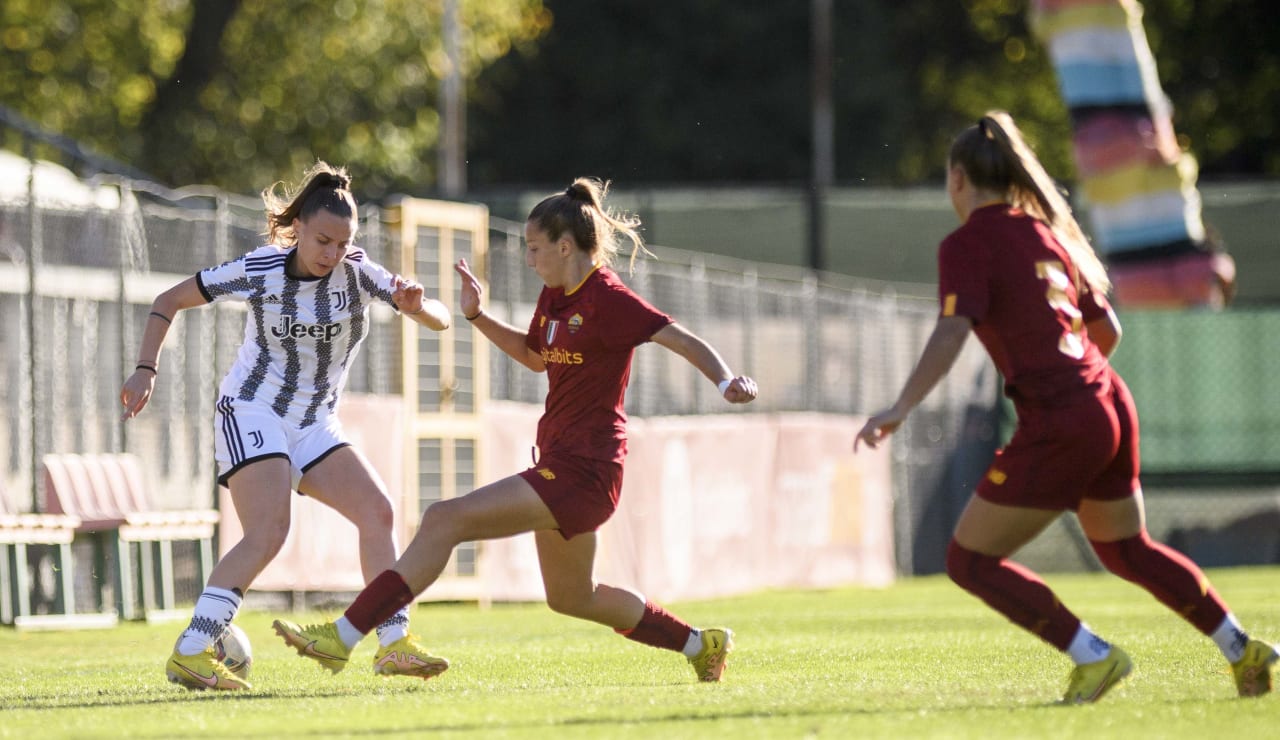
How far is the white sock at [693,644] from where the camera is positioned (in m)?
6.97

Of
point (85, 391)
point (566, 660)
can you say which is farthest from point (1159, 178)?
point (85, 391)

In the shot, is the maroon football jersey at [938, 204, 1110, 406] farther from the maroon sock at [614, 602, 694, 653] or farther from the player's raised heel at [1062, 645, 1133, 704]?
the maroon sock at [614, 602, 694, 653]

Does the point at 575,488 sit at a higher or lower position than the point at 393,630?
higher

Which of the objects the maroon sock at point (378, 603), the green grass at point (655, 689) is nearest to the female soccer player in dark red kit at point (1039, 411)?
the green grass at point (655, 689)

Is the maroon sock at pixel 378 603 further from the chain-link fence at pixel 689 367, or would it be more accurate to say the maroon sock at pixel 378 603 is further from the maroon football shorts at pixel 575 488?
the chain-link fence at pixel 689 367

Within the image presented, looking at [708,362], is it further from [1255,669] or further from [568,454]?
[1255,669]

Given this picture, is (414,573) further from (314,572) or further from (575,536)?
(314,572)

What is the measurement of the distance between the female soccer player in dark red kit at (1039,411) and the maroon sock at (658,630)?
1270mm

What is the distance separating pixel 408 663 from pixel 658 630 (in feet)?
2.85

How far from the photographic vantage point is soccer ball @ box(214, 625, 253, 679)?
7.01m

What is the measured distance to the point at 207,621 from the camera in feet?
21.7

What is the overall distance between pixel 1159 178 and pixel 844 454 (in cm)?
1727

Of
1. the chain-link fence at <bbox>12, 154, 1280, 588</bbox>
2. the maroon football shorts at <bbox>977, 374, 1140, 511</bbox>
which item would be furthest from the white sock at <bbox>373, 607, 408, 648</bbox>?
the chain-link fence at <bbox>12, 154, 1280, 588</bbox>

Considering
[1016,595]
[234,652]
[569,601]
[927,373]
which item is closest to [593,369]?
[569,601]
